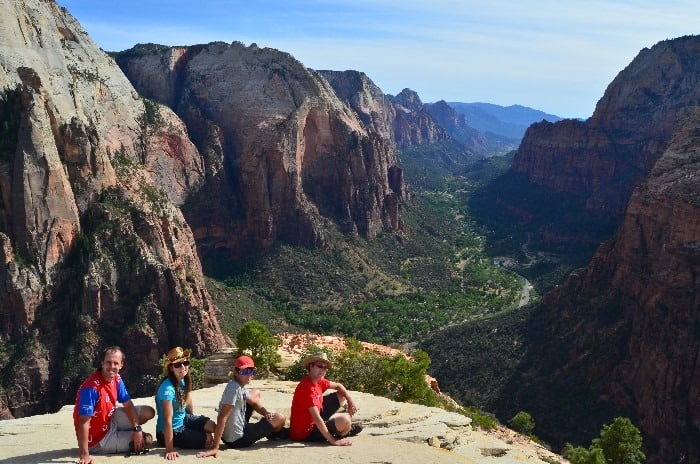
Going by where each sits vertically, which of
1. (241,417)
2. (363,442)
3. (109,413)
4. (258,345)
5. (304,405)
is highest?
(109,413)

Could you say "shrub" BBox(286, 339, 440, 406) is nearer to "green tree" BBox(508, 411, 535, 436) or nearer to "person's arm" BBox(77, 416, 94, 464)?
"green tree" BBox(508, 411, 535, 436)

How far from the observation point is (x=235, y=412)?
17.5 meters

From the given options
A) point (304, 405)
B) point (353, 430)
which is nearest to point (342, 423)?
point (353, 430)

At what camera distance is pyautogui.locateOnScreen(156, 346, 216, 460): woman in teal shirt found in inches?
649

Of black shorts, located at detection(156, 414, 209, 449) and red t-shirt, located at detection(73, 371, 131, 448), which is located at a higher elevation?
red t-shirt, located at detection(73, 371, 131, 448)

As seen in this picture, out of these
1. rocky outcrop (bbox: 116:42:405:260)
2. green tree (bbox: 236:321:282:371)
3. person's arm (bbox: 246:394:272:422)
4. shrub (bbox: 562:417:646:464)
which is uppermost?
rocky outcrop (bbox: 116:42:405:260)

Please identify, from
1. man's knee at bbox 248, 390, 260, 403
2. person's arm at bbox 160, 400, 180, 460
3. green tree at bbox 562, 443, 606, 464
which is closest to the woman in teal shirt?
person's arm at bbox 160, 400, 180, 460

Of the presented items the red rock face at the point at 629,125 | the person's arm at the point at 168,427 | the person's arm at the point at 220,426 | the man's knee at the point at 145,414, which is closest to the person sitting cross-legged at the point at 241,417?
the person's arm at the point at 220,426

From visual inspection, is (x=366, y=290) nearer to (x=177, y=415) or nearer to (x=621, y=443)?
(x=621, y=443)

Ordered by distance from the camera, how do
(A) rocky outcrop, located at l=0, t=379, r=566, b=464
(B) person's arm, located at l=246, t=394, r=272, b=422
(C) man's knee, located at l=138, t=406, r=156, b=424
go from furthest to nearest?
1. (B) person's arm, located at l=246, t=394, r=272, b=422
2. (C) man's knee, located at l=138, t=406, r=156, b=424
3. (A) rocky outcrop, located at l=0, t=379, r=566, b=464

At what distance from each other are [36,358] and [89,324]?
5.56m

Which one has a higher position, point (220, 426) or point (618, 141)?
point (618, 141)

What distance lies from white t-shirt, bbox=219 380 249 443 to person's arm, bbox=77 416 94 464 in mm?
3560

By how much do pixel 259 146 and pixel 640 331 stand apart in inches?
2965
